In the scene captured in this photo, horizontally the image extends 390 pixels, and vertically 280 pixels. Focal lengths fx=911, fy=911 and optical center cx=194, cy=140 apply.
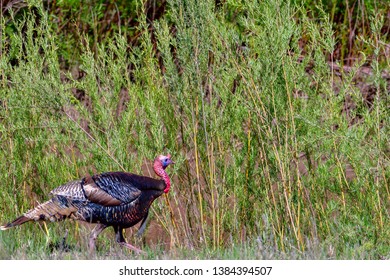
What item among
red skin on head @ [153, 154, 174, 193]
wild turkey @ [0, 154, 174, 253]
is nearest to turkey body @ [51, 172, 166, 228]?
wild turkey @ [0, 154, 174, 253]

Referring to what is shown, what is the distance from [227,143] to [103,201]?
109 cm

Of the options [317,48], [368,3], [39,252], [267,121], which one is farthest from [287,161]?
[368,3]

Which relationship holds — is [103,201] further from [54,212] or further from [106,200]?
[54,212]

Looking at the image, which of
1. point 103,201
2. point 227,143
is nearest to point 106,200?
point 103,201

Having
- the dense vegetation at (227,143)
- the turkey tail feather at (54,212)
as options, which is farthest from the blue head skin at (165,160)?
the turkey tail feather at (54,212)

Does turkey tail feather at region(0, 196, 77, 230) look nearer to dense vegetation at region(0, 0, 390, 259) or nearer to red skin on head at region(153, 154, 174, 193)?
dense vegetation at region(0, 0, 390, 259)

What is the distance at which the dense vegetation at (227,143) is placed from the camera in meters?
5.87

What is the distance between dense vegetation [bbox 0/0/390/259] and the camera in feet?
19.2

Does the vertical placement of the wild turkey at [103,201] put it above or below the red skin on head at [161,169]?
below

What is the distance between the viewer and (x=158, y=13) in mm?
10281

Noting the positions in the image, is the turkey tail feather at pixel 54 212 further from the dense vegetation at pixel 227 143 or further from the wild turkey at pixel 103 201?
the dense vegetation at pixel 227 143

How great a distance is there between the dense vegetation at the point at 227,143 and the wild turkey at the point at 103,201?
0.55ft

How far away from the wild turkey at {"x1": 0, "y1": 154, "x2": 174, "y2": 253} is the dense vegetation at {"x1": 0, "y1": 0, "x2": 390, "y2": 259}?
0.55 feet

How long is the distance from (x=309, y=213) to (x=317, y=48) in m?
1.13
